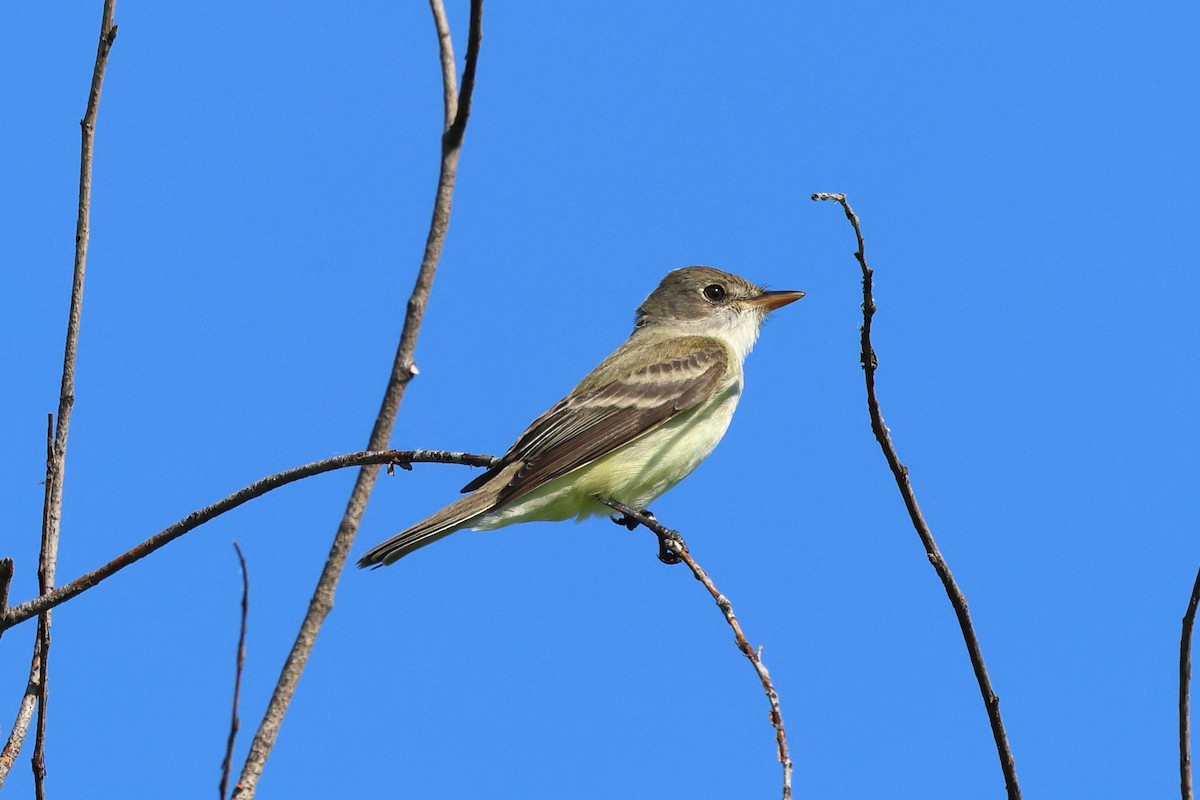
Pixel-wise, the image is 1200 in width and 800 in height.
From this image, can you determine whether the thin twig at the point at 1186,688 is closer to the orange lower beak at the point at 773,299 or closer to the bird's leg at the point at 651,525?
the bird's leg at the point at 651,525

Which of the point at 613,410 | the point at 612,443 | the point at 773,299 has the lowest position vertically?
the point at 612,443

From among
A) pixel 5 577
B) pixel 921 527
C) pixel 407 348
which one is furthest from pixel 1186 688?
pixel 5 577

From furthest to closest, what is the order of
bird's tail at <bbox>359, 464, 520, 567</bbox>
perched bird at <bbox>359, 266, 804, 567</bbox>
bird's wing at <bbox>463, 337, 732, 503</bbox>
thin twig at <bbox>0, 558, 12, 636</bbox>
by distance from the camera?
bird's wing at <bbox>463, 337, 732, 503</bbox> → perched bird at <bbox>359, 266, 804, 567</bbox> → bird's tail at <bbox>359, 464, 520, 567</bbox> → thin twig at <bbox>0, 558, 12, 636</bbox>

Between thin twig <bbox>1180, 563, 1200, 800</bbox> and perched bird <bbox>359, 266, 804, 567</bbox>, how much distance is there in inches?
151

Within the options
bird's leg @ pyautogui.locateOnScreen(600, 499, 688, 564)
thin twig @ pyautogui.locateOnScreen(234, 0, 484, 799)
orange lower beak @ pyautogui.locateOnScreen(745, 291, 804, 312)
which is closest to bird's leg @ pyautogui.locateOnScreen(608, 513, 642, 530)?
bird's leg @ pyautogui.locateOnScreen(600, 499, 688, 564)

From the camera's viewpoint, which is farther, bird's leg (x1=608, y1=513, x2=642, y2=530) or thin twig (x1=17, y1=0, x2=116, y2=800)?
bird's leg (x1=608, y1=513, x2=642, y2=530)

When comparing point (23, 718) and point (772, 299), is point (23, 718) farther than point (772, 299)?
No

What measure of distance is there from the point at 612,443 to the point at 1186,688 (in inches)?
166

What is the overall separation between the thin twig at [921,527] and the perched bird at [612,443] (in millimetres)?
3334

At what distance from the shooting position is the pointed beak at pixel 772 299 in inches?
344

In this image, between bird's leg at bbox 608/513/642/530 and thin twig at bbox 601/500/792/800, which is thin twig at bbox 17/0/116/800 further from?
bird's leg at bbox 608/513/642/530

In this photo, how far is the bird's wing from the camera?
23.1 ft

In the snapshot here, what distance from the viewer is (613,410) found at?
7.57 metres

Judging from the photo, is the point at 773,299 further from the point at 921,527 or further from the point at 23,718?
the point at 23,718
